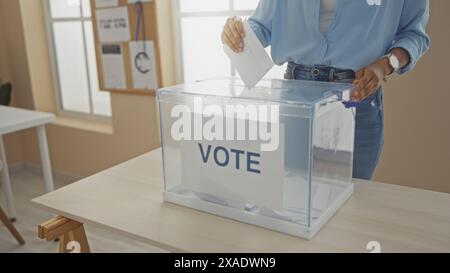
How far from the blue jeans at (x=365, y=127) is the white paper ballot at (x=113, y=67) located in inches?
67.5

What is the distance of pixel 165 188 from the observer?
3.32 ft

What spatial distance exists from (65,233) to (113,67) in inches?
74.7

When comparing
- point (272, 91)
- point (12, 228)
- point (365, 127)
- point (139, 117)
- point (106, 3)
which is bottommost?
point (12, 228)

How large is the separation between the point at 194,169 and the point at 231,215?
130 mm

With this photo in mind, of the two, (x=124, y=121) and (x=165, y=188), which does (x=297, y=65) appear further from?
(x=124, y=121)

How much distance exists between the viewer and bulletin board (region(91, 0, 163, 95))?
2.51m

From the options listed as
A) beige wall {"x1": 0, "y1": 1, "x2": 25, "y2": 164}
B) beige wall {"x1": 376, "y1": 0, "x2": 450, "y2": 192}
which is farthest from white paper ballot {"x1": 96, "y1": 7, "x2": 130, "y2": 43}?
beige wall {"x1": 376, "y1": 0, "x2": 450, "y2": 192}

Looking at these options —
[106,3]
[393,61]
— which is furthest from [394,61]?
[106,3]

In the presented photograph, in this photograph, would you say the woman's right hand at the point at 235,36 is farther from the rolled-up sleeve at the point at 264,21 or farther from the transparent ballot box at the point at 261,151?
the rolled-up sleeve at the point at 264,21

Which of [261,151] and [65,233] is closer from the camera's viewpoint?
[261,151]

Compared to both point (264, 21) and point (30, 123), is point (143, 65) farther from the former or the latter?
point (264, 21)

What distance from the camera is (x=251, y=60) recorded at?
0.95m

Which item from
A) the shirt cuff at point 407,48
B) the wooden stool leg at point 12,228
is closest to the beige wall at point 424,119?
the shirt cuff at point 407,48

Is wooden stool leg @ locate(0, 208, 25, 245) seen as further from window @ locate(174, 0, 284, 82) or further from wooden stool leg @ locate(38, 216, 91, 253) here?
wooden stool leg @ locate(38, 216, 91, 253)
